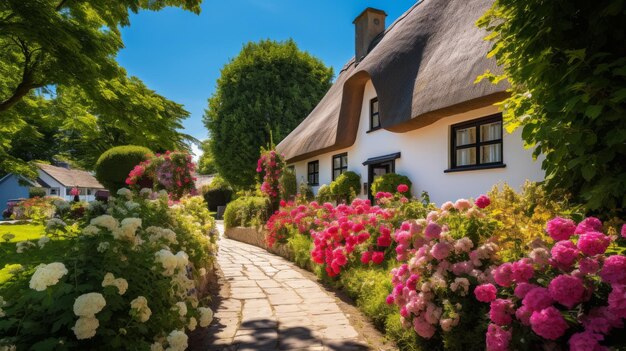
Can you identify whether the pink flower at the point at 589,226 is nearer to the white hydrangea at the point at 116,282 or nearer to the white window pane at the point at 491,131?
the white hydrangea at the point at 116,282

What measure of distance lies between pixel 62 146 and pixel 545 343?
4244 centimetres

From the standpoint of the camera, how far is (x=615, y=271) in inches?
70.5

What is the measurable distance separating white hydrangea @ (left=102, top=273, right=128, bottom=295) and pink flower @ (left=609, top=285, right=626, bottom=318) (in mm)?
2605

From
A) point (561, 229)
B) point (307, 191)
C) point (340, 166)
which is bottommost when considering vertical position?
point (561, 229)

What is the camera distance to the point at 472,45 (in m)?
7.17

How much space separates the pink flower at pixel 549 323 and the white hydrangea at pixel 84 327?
2.35 meters

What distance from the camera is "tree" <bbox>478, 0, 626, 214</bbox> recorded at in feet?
8.87

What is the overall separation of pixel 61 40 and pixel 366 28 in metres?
11.5

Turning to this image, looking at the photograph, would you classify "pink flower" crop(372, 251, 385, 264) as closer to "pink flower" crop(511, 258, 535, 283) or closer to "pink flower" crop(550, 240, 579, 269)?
"pink flower" crop(511, 258, 535, 283)

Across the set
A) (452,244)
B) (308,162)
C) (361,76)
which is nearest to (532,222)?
(452,244)

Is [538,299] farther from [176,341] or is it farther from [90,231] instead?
[90,231]

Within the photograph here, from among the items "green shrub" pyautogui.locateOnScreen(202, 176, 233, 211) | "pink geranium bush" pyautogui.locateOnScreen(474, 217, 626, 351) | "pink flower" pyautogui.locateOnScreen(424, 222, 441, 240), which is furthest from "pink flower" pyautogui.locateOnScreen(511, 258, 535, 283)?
"green shrub" pyautogui.locateOnScreen(202, 176, 233, 211)

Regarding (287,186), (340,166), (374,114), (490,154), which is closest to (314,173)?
(340,166)

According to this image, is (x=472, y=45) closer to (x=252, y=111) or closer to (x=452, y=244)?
(x=452, y=244)
